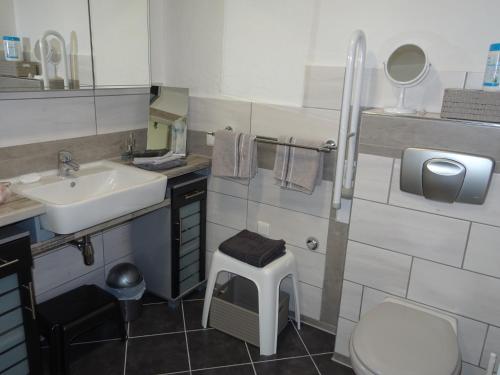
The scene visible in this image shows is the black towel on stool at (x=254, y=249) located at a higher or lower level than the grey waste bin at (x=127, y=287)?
higher

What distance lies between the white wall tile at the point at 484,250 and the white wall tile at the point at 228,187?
47.2 inches

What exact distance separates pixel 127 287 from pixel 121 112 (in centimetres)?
98

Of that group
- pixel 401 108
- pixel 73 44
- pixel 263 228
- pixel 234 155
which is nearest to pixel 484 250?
pixel 401 108

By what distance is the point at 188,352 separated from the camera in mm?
2100

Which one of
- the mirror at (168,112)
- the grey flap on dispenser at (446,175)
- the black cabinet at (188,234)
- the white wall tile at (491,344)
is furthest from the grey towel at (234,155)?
the white wall tile at (491,344)

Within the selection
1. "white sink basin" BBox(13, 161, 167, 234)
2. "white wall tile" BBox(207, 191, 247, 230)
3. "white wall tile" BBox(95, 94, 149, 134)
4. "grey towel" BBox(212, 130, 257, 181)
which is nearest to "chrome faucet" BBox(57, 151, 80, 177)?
"white sink basin" BBox(13, 161, 167, 234)

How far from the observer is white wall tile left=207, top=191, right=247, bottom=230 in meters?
2.46

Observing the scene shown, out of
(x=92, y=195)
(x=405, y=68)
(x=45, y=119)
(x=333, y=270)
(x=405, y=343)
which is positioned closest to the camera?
(x=405, y=343)

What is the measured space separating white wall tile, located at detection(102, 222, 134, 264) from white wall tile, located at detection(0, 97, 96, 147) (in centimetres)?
60

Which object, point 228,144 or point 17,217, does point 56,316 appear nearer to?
point 17,217

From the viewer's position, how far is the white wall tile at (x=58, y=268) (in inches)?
82.7

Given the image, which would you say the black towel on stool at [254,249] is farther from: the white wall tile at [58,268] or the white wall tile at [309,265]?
the white wall tile at [58,268]

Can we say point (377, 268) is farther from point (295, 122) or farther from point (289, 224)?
point (295, 122)

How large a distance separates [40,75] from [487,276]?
2055mm
